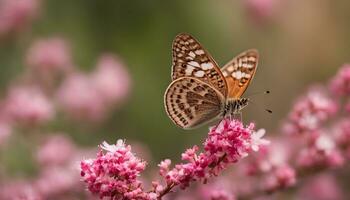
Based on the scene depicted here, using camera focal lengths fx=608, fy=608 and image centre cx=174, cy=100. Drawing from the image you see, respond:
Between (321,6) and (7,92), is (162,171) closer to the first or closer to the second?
(7,92)

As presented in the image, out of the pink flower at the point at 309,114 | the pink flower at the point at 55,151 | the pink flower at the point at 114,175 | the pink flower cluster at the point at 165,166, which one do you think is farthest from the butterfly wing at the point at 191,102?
the pink flower at the point at 55,151

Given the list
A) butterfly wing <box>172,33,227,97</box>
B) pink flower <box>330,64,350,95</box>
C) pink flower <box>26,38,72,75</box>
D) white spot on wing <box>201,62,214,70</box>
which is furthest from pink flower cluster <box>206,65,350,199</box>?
A: pink flower <box>26,38,72,75</box>

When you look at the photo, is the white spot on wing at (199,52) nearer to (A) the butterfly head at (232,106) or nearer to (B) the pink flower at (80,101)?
(A) the butterfly head at (232,106)

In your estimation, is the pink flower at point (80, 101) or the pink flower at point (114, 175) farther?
the pink flower at point (80, 101)

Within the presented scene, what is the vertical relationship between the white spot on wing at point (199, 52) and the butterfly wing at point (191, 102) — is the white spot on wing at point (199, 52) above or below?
above

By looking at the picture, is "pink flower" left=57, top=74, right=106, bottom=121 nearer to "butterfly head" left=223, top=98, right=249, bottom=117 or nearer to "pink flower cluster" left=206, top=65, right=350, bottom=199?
"pink flower cluster" left=206, top=65, right=350, bottom=199

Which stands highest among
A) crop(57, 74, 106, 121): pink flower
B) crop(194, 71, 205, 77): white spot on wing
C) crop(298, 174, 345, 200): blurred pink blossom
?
crop(57, 74, 106, 121): pink flower
